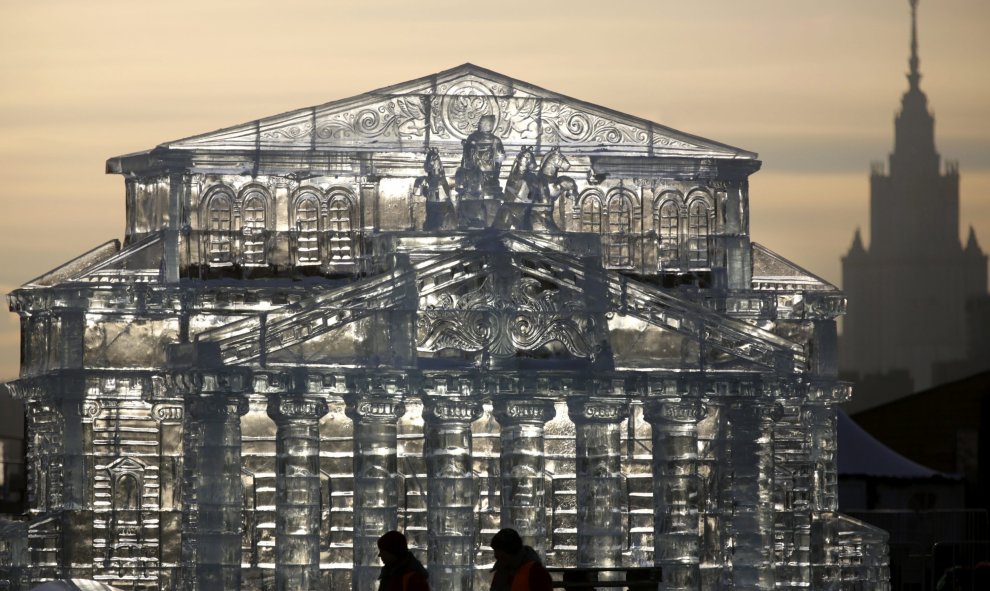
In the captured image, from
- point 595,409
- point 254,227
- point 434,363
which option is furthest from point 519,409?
point 254,227

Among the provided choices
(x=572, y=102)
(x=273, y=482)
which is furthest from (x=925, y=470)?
(x=273, y=482)

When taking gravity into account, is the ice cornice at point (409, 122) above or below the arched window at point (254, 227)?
above

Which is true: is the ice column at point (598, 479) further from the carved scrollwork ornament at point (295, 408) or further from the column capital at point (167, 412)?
the column capital at point (167, 412)

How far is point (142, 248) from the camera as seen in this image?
54031 millimetres

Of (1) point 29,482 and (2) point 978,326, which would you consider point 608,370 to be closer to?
(1) point 29,482

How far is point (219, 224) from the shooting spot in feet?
177

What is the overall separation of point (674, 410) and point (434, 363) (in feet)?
15.0

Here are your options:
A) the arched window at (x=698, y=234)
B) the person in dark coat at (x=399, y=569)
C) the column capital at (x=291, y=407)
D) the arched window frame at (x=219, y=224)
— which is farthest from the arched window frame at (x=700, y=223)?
the person in dark coat at (x=399, y=569)

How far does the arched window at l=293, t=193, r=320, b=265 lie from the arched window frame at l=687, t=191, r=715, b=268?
312 inches

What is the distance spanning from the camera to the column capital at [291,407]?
46.2 metres

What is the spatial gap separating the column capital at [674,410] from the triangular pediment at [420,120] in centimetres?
909

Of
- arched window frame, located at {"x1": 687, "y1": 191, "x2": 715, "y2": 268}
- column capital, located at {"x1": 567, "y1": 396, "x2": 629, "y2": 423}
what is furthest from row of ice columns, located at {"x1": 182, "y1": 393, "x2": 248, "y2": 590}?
arched window frame, located at {"x1": 687, "y1": 191, "x2": 715, "y2": 268}

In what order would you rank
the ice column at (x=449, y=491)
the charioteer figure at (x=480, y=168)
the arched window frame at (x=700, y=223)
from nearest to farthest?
the ice column at (x=449, y=491) → the charioteer figure at (x=480, y=168) → the arched window frame at (x=700, y=223)

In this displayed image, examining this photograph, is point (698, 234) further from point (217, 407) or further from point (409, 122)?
point (217, 407)
